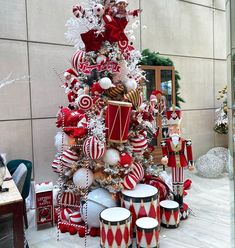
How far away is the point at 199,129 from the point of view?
6.20 metres

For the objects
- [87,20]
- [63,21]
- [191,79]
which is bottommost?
[191,79]

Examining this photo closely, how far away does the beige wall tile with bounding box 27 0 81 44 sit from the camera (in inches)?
161

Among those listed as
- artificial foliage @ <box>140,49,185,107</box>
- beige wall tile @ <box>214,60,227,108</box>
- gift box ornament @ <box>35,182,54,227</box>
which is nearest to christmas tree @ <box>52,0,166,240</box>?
gift box ornament @ <box>35,182,54,227</box>

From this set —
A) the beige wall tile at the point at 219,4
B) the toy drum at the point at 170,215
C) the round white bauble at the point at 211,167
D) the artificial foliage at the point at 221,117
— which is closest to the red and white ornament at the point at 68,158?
the toy drum at the point at 170,215

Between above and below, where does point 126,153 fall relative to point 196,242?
above

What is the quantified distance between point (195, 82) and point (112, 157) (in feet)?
12.1

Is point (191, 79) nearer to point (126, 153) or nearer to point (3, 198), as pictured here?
point (126, 153)

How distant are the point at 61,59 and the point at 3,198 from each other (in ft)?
8.72

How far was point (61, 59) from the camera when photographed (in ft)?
14.4

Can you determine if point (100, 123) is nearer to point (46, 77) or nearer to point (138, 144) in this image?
point (138, 144)

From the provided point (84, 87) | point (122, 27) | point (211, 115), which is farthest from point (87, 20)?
point (211, 115)

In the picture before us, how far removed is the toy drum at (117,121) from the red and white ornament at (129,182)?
397 mm

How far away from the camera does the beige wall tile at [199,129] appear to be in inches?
235

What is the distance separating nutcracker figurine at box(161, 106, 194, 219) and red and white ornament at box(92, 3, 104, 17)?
141 cm
